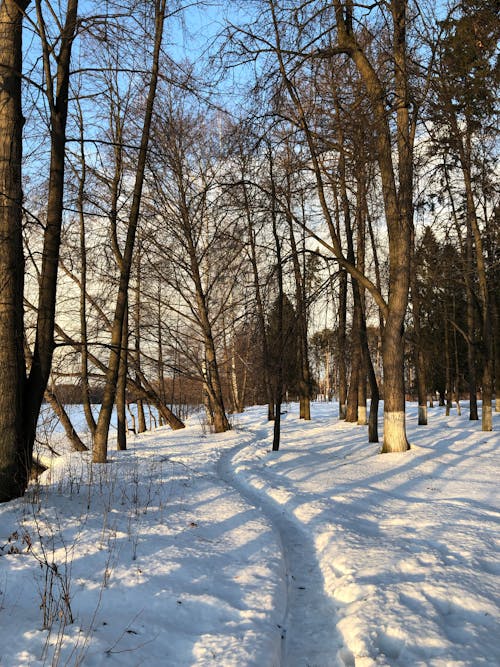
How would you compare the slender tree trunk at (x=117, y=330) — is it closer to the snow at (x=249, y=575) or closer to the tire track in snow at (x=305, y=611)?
the snow at (x=249, y=575)

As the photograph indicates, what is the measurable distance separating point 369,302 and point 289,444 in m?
9.95

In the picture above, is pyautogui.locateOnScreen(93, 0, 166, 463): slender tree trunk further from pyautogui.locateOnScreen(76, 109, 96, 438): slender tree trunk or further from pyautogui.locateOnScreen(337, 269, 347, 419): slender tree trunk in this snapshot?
pyautogui.locateOnScreen(337, 269, 347, 419): slender tree trunk

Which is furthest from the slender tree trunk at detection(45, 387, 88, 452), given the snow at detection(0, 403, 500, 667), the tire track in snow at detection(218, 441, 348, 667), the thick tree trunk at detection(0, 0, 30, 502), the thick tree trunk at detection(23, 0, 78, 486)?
the tire track in snow at detection(218, 441, 348, 667)

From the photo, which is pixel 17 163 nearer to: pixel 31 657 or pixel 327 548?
pixel 31 657

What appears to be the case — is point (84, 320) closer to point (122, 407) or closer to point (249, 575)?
point (122, 407)

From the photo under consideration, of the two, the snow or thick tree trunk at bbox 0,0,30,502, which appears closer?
the snow

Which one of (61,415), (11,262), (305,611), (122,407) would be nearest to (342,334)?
(122,407)

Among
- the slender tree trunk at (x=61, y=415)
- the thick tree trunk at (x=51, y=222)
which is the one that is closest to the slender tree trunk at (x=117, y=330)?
the thick tree trunk at (x=51, y=222)

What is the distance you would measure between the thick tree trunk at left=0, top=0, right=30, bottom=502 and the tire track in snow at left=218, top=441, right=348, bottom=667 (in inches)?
134

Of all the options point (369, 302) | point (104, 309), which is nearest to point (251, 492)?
point (104, 309)

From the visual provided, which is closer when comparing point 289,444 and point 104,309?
point 289,444

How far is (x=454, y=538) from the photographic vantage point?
5.18m

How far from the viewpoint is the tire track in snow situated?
10.4 ft

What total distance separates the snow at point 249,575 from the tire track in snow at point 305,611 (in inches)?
0.6
